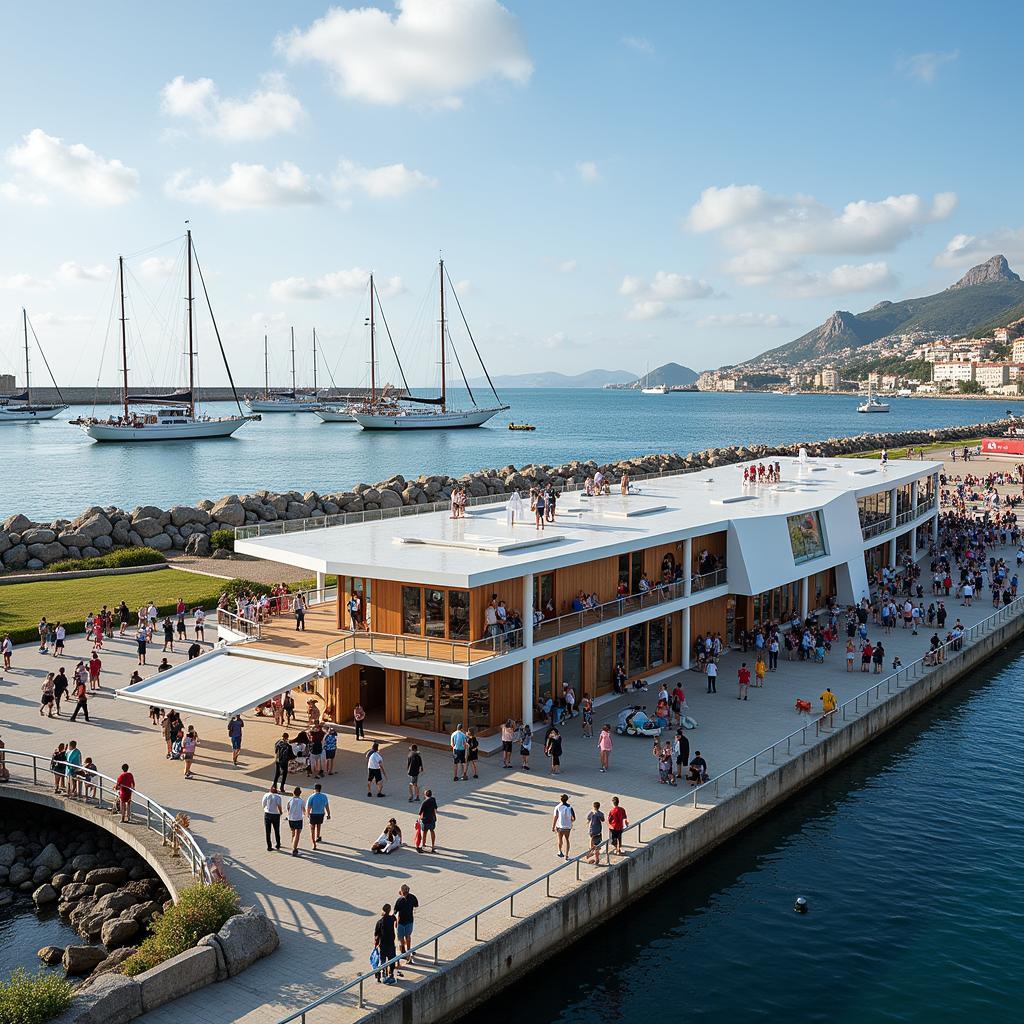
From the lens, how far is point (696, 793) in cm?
2078

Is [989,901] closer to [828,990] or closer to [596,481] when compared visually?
[828,990]

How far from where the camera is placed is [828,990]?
1686 centimetres

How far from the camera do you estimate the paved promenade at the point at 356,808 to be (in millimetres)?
14953

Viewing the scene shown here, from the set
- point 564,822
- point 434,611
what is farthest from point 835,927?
point 434,611

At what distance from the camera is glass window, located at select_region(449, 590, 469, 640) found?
961 inches

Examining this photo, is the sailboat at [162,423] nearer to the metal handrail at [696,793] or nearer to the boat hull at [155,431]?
the boat hull at [155,431]

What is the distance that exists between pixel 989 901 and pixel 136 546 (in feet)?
135

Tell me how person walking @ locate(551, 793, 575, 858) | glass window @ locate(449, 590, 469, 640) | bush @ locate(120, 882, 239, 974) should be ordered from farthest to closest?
1. glass window @ locate(449, 590, 469, 640)
2. person walking @ locate(551, 793, 575, 858)
3. bush @ locate(120, 882, 239, 974)

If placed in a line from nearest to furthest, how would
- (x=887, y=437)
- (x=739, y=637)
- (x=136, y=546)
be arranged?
(x=739, y=637), (x=136, y=546), (x=887, y=437)

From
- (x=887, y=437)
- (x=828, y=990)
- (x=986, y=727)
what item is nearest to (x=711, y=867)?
(x=828, y=990)

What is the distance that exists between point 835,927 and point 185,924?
11531 millimetres

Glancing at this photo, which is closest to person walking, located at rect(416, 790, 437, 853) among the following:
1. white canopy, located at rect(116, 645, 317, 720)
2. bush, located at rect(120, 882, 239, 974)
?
bush, located at rect(120, 882, 239, 974)

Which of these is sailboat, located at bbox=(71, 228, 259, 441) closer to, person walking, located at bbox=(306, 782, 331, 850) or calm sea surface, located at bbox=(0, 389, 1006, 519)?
calm sea surface, located at bbox=(0, 389, 1006, 519)

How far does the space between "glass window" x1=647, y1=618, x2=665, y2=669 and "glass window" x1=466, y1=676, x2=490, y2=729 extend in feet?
23.6
